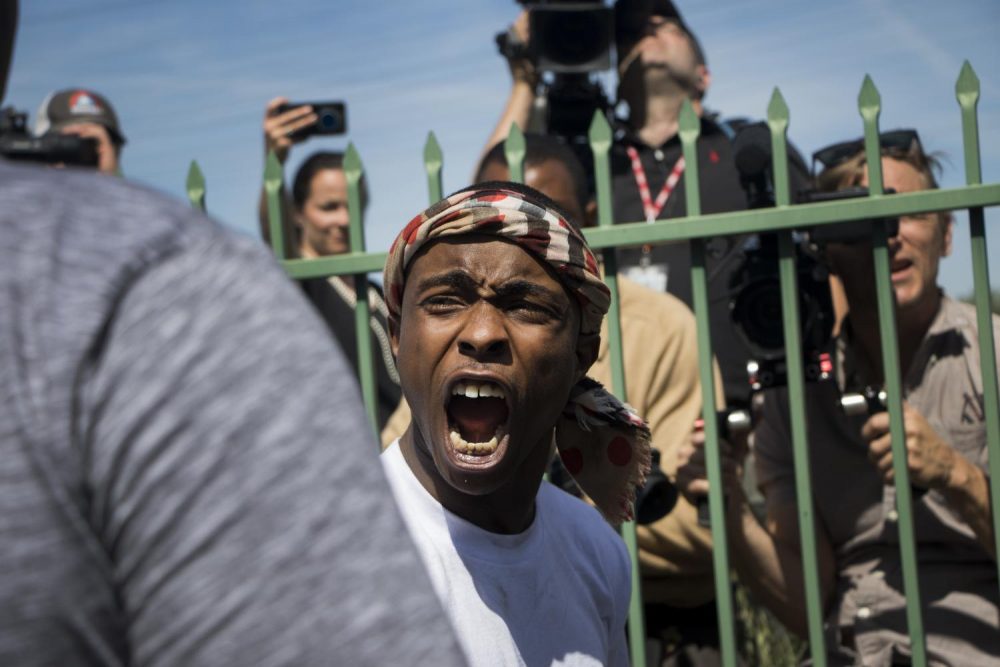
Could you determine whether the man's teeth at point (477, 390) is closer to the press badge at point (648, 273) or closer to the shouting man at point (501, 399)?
the shouting man at point (501, 399)

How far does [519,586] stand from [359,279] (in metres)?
1.64

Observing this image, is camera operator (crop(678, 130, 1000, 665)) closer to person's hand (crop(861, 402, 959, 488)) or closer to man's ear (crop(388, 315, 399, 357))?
person's hand (crop(861, 402, 959, 488))

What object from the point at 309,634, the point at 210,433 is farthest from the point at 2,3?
the point at 309,634

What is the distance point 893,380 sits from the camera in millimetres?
3178

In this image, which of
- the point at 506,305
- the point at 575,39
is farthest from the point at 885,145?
the point at 506,305

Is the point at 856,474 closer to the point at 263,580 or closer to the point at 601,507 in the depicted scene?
the point at 601,507

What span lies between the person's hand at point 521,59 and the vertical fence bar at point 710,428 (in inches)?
65.1

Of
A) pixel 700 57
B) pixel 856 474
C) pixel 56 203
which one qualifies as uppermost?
pixel 700 57

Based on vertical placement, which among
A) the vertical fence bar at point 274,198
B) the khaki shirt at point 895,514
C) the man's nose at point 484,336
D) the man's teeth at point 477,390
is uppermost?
the vertical fence bar at point 274,198

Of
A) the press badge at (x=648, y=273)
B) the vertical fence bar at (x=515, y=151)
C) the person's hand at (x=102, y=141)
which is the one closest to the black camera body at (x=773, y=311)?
the vertical fence bar at (x=515, y=151)

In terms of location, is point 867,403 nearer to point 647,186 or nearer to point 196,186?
point 647,186

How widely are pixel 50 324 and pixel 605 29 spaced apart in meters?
4.17

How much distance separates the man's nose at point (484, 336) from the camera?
2041 millimetres

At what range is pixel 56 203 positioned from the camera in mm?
773
